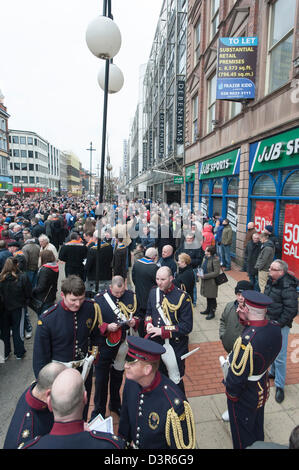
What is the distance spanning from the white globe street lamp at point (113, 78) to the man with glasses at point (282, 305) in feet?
13.5

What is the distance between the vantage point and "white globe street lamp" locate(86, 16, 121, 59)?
365cm

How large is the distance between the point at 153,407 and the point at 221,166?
12218 millimetres

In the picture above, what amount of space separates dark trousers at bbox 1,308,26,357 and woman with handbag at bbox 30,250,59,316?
34 centimetres

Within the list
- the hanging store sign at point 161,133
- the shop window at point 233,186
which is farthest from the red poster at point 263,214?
the hanging store sign at point 161,133

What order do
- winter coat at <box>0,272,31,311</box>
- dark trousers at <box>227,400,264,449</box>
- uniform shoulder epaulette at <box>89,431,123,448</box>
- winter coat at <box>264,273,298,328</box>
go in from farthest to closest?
1. winter coat at <box>0,272,31,311</box>
2. winter coat at <box>264,273,298,328</box>
3. dark trousers at <box>227,400,264,449</box>
4. uniform shoulder epaulette at <box>89,431,123,448</box>

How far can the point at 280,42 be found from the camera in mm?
8516

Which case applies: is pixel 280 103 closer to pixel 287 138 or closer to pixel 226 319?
pixel 287 138

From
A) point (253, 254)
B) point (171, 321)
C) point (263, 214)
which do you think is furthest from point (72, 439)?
point (263, 214)

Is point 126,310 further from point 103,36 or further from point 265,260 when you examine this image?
point 265,260

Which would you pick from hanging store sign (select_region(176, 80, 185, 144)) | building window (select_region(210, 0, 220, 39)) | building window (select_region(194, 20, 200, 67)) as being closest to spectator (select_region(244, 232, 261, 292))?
building window (select_region(210, 0, 220, 39))

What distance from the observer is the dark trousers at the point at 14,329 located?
4.99 m

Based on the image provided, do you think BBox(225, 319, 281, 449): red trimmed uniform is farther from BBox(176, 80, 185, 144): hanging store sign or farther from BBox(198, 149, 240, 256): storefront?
BBox(176, 80, 185, 144): hanging store sign

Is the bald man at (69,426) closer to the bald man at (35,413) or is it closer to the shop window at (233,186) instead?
the bald man at (35,413)

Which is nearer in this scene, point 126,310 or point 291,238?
point 126,310
